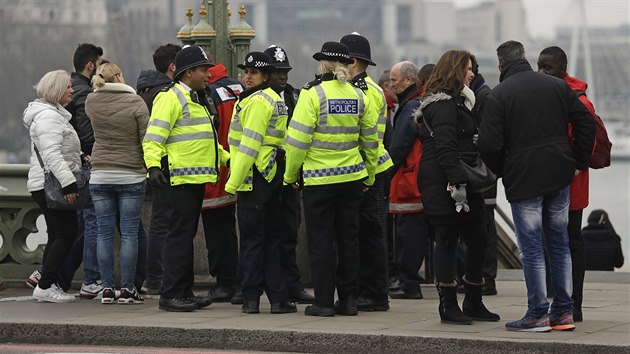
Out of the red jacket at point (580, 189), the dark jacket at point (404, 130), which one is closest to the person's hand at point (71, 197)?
the dark jacket at point (404, 130)

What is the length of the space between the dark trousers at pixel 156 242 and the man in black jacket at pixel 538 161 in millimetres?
2960

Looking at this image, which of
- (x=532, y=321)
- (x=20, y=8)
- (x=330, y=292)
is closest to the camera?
(x=532, y=321)

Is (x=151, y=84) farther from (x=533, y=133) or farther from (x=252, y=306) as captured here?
(x=533, y=133)

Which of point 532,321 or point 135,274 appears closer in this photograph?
point 532,321

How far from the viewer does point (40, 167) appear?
39.1 feet

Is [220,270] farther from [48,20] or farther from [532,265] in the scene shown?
[48,20]

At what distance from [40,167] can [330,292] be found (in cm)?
254

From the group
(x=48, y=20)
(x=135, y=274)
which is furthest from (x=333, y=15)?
(x=135, y=274)

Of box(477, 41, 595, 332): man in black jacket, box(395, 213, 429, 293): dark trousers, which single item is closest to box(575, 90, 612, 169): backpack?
box(477, 41, 595, 332): man in black jacket

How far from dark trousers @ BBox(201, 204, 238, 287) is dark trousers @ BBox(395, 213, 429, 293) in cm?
133

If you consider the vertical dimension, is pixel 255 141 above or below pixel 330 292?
above

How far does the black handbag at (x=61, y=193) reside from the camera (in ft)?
38.3

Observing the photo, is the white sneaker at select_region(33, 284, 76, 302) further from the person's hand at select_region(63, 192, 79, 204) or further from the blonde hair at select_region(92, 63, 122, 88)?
the blonde hair at select_region(92, 63, 122, 88)

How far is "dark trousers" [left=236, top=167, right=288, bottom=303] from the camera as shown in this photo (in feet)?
35.8
